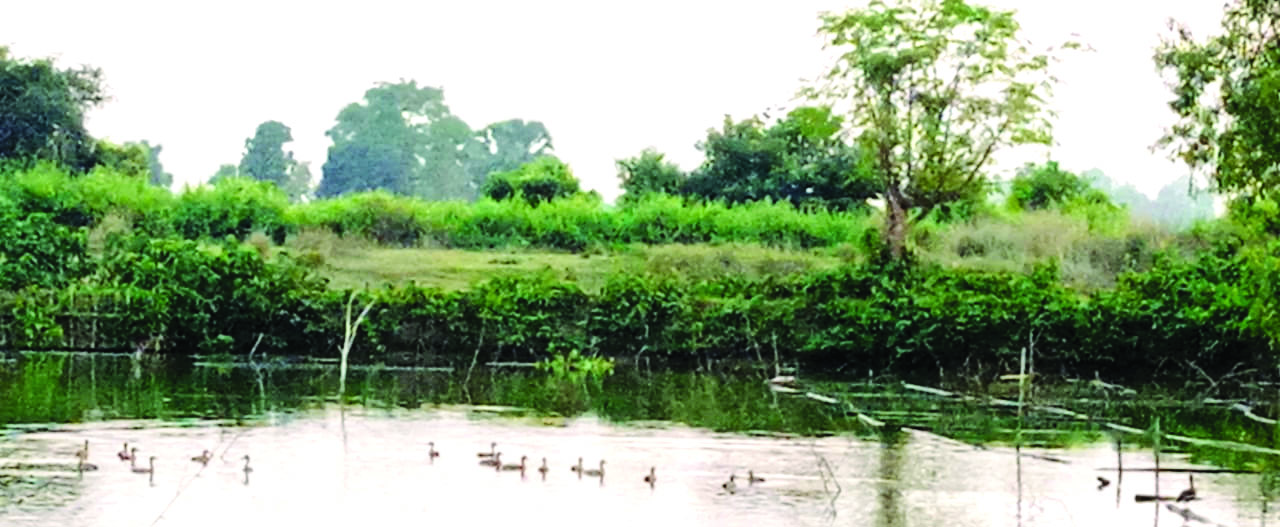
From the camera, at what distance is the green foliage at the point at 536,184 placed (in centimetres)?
4859

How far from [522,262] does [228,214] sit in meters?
7.06

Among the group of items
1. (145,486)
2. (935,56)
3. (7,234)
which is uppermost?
(935,56)

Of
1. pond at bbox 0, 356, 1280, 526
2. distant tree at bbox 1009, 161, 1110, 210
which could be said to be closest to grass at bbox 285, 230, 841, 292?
distant tree at bbox 1009, 161, 1110, 210

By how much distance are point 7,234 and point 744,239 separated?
16262 millimetres

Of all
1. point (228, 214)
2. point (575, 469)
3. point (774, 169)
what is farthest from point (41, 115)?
point (575, 469)

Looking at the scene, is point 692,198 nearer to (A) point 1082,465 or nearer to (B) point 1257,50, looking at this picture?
(A) point 1082,465

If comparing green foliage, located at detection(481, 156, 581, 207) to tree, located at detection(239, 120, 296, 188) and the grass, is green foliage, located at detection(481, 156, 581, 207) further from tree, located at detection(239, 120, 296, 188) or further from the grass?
tree, located at detection(239, 120, 296, 188)

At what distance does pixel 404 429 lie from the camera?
19547mm

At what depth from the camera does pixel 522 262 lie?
126 ft

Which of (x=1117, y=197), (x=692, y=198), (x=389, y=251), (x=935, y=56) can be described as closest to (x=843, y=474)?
(x=935, y=56)

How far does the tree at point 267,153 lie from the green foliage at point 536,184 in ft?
80.9

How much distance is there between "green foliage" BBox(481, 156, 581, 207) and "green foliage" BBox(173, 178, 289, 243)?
7311 millimetres

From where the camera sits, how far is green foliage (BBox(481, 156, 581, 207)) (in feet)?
159

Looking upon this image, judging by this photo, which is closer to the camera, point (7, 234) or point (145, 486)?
point (145, 486)
